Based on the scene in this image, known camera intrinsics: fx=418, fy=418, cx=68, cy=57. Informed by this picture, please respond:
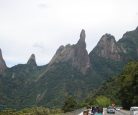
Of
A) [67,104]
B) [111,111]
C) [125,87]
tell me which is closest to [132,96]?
[125,87]

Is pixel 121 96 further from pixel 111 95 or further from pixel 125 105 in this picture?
pixel 111 95

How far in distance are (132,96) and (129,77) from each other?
5725 millimetres

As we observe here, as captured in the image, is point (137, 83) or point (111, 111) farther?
point (137, 83)

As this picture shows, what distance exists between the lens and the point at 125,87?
4432 inches

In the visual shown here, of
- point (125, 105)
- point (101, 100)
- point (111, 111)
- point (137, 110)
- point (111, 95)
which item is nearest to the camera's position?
point (137, 110)

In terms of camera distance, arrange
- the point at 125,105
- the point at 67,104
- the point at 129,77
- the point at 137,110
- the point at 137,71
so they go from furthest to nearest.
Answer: the point at 67,104 < the point at 125,105 < the point at 129,77 < the point at 137,71 < the point at 137,110

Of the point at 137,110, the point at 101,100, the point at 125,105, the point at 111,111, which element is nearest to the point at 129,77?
the point at 125,105

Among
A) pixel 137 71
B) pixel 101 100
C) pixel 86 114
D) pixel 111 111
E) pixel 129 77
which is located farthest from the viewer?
pixel 101 100

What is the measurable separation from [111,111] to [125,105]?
4039 centimetres

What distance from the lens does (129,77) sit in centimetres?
11238

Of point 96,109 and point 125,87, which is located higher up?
point 125,87

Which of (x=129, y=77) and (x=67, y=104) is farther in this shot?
(x=67, y=104)

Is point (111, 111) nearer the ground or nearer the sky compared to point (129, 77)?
nearer the ground

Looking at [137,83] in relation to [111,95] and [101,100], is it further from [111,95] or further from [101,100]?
[111,95]
